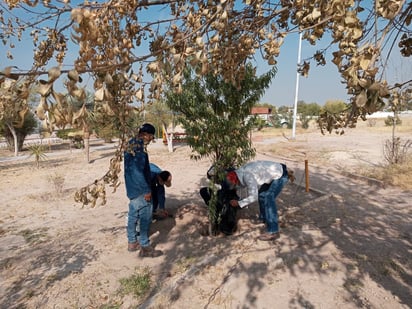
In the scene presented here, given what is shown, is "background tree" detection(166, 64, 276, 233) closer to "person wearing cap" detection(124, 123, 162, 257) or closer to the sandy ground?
"person wearing cap" detection(124, 123, 162, 257)

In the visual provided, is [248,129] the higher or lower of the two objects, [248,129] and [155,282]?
the higher

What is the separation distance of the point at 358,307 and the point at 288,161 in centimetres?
878

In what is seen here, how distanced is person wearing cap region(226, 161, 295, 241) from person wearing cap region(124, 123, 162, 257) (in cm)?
117

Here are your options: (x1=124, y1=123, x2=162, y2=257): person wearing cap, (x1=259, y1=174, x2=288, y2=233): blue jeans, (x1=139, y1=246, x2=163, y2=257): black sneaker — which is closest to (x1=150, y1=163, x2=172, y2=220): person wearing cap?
(x1=124, y1=123, x2=162, y2=257): person wearing cap

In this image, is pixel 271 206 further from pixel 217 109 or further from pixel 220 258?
pixel 217 109

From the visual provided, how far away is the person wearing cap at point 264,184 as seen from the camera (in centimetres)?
416

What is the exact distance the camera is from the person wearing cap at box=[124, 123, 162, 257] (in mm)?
3664

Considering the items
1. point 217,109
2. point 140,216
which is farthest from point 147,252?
point 217,109

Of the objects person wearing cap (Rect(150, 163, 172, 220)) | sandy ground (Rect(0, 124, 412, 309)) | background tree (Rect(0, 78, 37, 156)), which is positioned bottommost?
sandy ground (Rect(0, 124, 412, 309))

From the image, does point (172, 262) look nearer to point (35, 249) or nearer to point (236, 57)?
point (35, 249)

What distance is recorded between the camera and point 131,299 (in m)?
3.01

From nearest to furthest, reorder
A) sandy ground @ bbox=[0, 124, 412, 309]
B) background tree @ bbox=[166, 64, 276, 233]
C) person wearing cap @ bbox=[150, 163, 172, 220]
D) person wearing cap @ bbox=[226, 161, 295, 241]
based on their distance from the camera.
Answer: sandy ground @ bbox=[0, 124, 412, 309] → background tree @ bbox=[166, 64, 276, 233] → person wearing cap @ bbox=[226, 161, 295, 241] → person wearing cap @ bbox=[150, 163, 172, 220]

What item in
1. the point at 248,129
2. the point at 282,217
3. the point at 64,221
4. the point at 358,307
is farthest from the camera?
the point at 64,221

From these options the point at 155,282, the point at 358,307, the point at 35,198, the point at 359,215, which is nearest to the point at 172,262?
the point at 155,282
